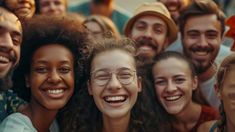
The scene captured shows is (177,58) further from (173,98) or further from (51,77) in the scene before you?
(51,77)

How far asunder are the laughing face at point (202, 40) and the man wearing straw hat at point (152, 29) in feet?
0.66

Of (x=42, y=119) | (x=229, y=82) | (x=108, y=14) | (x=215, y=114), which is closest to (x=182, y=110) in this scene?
(x=215, y=114)

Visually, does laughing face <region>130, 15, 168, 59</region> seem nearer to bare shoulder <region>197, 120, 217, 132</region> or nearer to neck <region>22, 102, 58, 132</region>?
bare shoulder <region>197, 120, 217, 132</region>

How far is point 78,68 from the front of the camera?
502 centimetres

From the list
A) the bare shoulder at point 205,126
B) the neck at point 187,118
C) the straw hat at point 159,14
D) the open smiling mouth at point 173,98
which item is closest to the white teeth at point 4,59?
the open smiling mouth at point 173,98

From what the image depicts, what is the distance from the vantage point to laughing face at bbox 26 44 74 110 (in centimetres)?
486

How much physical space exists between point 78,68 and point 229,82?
121 cm

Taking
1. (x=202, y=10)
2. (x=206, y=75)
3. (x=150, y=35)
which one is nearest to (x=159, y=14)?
(x=150, y=35)

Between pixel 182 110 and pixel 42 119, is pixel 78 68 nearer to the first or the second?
pixel 42 119

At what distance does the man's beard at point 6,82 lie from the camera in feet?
16.0

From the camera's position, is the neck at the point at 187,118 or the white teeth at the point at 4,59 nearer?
the white teeth at the point at 4,59

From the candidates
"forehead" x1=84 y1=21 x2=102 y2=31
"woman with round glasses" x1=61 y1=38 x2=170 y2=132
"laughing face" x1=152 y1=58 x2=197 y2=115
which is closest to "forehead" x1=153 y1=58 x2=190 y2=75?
"laughing face" x1=152 y1=58 x2=197 y2=115

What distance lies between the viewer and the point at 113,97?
4805mm

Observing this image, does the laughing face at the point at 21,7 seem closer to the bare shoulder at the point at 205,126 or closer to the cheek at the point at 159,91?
the cheek at the point at 159,91
